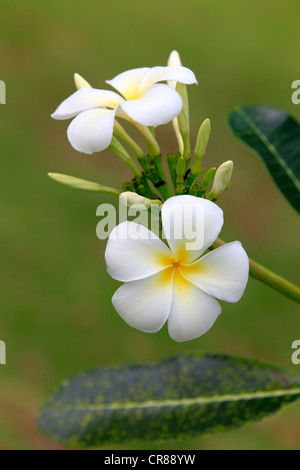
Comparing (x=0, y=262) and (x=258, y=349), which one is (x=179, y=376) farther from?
(x=0, y=262)

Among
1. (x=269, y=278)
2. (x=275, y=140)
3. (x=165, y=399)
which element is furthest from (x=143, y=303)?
(x=275, y=140)

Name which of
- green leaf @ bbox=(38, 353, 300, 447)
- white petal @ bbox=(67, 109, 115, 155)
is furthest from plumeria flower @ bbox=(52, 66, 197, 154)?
green leaf @ bbox=(38, 353, 300, 447)

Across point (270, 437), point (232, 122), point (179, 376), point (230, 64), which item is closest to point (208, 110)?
point (230, 64)

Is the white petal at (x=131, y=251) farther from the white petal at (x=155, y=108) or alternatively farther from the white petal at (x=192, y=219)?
the white petal at (x=155, y=108)

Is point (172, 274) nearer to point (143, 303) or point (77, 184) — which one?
point (143, 303)

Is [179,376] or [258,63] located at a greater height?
[258,63]

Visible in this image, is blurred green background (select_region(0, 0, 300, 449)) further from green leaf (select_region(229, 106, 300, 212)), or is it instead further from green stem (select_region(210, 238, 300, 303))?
green stem (select_region(210, 238, 300, 303))

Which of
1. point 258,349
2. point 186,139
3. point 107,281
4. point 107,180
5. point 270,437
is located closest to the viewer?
point 186,139

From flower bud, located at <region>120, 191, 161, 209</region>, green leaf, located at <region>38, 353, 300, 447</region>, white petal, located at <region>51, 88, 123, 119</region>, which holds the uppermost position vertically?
white petal, located at <region>51, 88, 123, 119</region>
